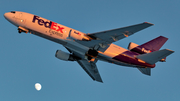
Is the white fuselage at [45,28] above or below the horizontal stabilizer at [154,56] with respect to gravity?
above

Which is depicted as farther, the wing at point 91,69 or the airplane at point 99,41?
the wing at point 91,69

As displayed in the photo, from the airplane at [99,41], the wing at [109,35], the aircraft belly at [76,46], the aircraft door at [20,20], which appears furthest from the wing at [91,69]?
the aircraft door at [20,20]

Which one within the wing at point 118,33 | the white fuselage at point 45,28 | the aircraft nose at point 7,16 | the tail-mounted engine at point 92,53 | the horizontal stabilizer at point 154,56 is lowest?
the horizontal stabilizer at point 154,56

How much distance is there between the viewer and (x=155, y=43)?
44.9 m

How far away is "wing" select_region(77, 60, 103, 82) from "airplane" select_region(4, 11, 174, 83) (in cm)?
747

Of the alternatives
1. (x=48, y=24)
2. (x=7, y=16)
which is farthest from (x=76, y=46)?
(x=7, y=16)

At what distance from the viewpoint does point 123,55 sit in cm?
4241

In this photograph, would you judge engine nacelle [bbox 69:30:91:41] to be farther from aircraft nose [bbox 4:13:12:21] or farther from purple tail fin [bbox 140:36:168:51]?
purple tail fin [bbox 140:36:168:51]

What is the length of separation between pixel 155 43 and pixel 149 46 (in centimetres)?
152

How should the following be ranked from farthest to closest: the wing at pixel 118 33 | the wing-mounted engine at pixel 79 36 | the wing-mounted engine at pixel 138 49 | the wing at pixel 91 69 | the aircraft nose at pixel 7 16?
1. the wing at pixel 91 69
2. the wing-mounted engine at pixel 138 49
3. the aircraft nose at pixel 7 16
4. the wing-mounted engine at pixel 79 36
5. the wing at pixel 118 33

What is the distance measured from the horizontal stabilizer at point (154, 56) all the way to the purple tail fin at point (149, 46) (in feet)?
5.72

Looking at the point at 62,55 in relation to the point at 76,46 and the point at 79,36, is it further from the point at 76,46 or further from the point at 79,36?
the point at 79,36

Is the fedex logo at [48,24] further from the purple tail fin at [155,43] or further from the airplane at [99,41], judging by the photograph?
the purple tail fin at [155,43]

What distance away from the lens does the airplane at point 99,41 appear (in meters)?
37.7
